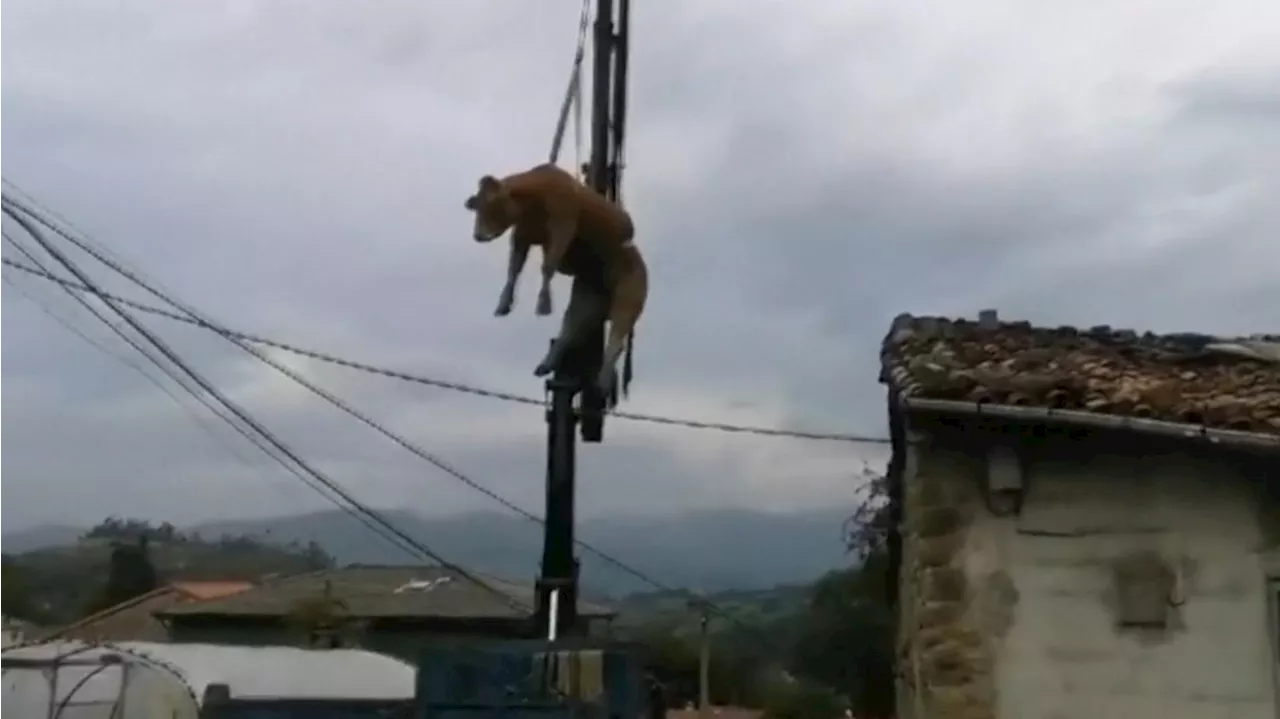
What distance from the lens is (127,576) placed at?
157 ft

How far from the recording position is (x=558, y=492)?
355 inches

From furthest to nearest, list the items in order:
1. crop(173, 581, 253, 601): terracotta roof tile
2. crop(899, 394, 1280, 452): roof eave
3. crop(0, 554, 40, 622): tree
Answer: crop(0, 554, 40, 622): tree, crop(173, 581, 253, 601): terracotta roof tile, crop(899, 394, 1280, 452): roof eave

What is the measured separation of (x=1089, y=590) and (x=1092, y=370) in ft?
4.51

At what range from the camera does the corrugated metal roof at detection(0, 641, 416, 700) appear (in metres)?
12.3

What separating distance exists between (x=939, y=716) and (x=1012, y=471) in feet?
4.61

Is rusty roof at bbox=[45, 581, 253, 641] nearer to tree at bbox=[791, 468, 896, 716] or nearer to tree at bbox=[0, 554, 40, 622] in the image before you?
tree at bbox=[0, 554, 40, 622]

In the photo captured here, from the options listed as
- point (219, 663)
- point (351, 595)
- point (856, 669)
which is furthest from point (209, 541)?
point (219, 663)

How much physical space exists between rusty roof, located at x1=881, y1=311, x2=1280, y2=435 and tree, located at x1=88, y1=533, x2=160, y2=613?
131ft

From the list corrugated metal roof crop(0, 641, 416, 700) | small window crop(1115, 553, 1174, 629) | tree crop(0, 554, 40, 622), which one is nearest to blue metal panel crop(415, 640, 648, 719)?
small window crop(1115, 553, 1174, 629)

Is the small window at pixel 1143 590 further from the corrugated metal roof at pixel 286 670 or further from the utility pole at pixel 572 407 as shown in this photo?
the corrugated metal roof at pixel 286 670

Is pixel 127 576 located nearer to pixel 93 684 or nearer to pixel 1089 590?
pixel 93 684

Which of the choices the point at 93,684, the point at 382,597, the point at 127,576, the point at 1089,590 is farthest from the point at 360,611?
the point at 127,576

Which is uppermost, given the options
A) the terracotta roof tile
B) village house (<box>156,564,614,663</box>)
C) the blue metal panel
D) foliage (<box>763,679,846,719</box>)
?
the terracotta roof tile

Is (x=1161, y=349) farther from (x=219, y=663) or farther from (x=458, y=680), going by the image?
(x=219, y=663)
